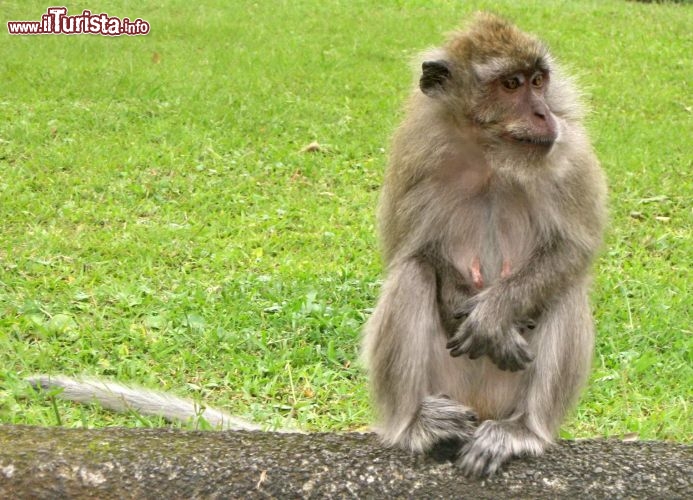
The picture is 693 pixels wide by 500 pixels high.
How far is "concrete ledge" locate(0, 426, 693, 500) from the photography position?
2643 mm

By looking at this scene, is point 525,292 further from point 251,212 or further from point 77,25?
point 77,25

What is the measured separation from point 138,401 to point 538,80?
1999 mm

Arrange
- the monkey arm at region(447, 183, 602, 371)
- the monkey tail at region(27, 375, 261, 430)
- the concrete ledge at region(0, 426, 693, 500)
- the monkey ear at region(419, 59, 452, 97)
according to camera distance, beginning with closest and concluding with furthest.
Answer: the concrete ledge at region(0, 426, 693, 500)
the monkey arm at region(447, 183, 602, 371)
the monkey ear at region(419, 59, 452, 97)
the monkey tail at region(27, 375, 261, 430)

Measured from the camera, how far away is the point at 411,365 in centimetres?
309

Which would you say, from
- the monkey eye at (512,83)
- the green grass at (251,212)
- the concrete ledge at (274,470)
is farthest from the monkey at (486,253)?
the green grass at (251,212)

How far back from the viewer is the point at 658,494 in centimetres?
269

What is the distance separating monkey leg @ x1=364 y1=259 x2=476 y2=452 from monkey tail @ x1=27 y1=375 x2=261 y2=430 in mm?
849

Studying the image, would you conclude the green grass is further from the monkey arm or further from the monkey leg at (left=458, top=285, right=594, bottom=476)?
the monkey leg at (left=458, top=285, right=594, bottom=476)

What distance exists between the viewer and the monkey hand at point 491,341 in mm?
3078

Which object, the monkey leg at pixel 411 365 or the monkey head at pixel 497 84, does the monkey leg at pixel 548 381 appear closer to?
the monkey leg at pixel 411 365

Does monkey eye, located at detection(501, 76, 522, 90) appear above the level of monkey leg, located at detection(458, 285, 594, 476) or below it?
above

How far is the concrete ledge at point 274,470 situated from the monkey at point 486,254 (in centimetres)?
14

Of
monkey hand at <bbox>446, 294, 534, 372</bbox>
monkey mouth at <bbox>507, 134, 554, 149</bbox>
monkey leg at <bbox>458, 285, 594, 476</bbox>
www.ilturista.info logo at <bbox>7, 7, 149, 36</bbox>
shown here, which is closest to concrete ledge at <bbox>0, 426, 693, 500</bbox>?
monkey leg at <bbox>458, 285, 594, 476</bbox>

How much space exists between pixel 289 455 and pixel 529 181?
116 cm
